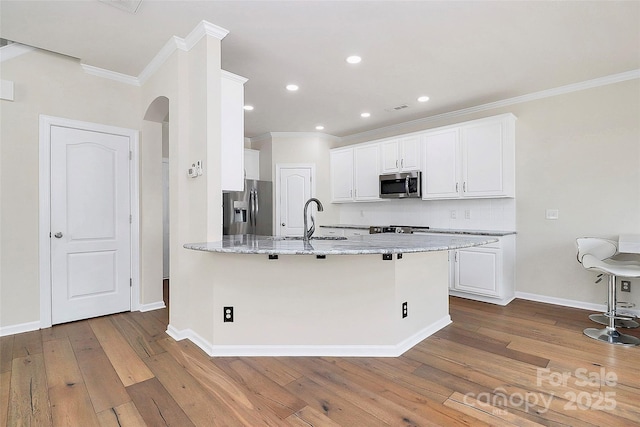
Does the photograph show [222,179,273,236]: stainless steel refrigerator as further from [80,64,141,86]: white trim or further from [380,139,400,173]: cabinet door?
[380,139,400,173]: cabinet door

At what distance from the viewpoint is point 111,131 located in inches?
135

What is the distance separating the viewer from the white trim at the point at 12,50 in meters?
2.84

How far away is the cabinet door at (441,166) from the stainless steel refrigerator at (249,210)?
2.64 meters

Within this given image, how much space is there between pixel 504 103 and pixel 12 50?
524 cm

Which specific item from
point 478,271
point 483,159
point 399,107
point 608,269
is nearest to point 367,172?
point 399,107

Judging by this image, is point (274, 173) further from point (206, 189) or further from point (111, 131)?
point (206, 189)

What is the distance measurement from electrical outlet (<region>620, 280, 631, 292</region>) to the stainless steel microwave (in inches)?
92.9

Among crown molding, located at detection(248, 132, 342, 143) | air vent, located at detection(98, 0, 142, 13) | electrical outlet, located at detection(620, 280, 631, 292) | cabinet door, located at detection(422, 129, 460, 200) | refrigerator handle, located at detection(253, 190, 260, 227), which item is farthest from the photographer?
crown molding, located at detection(248, 132, 342, 143)

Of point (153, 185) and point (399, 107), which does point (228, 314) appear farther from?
point (399, 107)

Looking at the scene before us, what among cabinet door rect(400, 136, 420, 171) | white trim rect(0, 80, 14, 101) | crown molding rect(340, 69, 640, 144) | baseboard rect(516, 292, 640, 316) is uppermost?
crown molding rect(340, 69, 640, 144)

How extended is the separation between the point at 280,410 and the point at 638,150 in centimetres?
416

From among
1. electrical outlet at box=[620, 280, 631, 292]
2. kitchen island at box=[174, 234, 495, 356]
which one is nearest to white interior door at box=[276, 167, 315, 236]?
kitchen island at box=[174, 234, 495, 356]

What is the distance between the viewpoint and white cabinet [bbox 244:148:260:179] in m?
5.91

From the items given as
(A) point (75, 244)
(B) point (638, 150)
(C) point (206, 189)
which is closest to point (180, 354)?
(C) point (206, 189)
